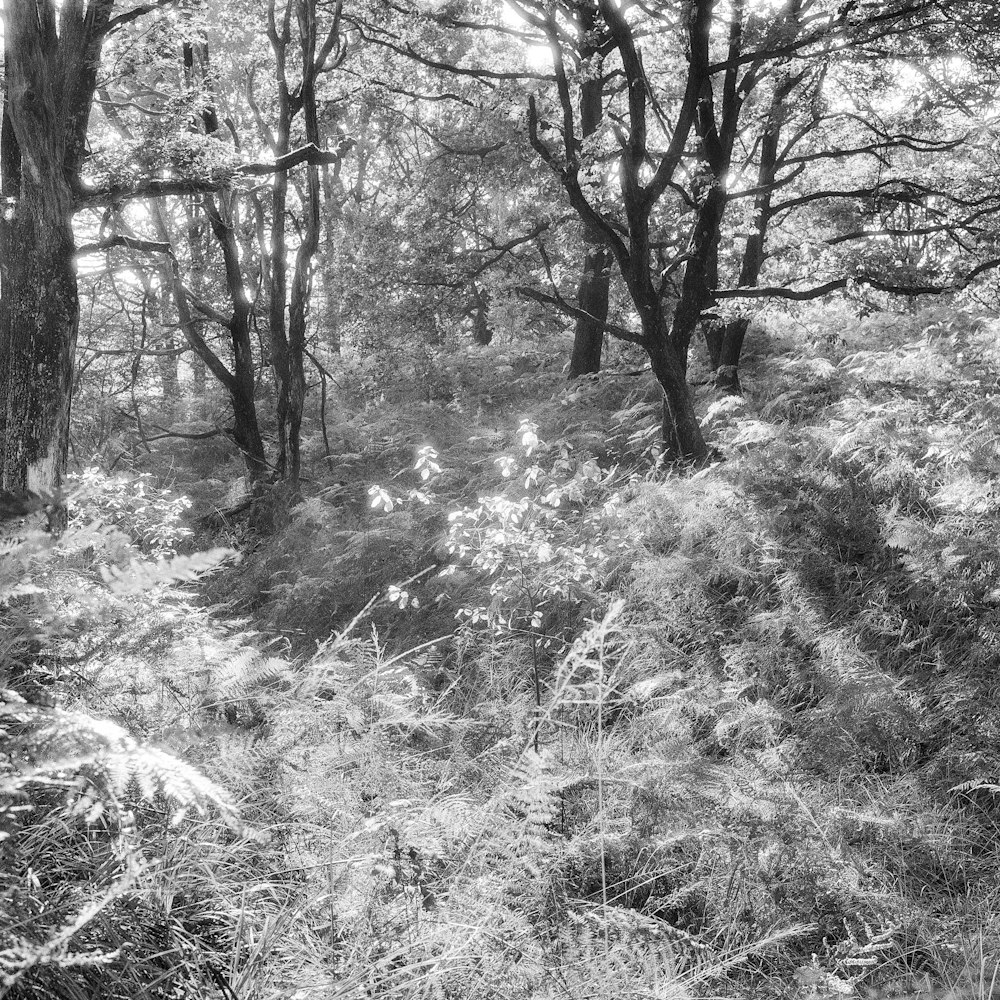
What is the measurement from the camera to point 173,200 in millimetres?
20125

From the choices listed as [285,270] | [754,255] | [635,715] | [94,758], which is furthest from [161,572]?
[285,270]

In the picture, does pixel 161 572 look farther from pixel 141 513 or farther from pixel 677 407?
pixel 141 513

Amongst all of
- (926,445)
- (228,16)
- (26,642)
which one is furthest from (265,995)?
(228,16)

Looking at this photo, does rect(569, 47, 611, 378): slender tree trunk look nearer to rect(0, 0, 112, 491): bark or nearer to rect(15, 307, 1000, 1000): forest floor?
rect(15, 307, 1000, 1000): forest floor

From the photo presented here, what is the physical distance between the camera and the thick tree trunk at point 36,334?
5.57m

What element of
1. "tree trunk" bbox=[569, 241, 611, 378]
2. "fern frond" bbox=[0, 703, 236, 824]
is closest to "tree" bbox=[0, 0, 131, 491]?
"fern frond" bbox=[0, 703, 236, 824]

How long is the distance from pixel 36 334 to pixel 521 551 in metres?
3.61

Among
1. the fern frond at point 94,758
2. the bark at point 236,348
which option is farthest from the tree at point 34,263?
the bark at point 236,348

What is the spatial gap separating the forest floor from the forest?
0.10 ft

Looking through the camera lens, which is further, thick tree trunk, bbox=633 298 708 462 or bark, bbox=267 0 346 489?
bark, bbox=267 0 346 489

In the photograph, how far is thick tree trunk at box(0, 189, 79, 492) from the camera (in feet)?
18.3

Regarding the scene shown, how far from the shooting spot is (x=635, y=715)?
16.7ft

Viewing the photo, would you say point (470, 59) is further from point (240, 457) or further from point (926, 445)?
point (926, 445)

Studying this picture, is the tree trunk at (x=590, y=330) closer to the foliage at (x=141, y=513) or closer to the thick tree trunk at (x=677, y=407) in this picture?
the thick tree trunk at (x=677, y=407)
